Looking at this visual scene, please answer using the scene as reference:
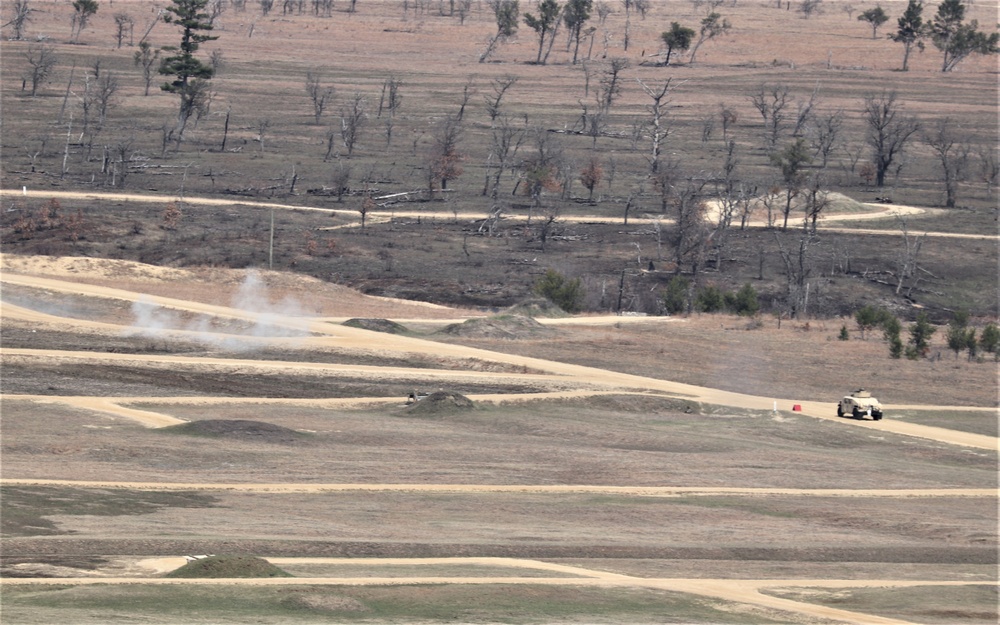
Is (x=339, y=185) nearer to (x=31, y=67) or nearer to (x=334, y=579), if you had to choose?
(x=31, y=67)

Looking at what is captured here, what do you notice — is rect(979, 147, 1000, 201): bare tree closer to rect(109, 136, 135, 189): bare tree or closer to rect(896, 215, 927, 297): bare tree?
rect(896, 215, 927, 297): bare tree

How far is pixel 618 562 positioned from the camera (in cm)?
3691

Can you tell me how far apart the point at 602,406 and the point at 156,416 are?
20821 millimetres

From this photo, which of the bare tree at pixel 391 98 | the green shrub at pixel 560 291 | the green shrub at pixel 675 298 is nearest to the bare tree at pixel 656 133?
the bare tree at pixel 391 98

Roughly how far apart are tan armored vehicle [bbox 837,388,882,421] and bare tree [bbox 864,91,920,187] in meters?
78.7

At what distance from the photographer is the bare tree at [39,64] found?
161m

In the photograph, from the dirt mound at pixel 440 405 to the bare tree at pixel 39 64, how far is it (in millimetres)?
108911

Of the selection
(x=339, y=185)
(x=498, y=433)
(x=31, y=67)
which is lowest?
A: (x=498, y=433)

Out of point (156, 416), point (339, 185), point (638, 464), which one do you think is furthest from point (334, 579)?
point (339, 185)

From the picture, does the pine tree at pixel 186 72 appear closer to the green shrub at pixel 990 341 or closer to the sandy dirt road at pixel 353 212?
the sandy dirt road at pixel 353 212

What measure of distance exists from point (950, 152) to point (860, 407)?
330 ft

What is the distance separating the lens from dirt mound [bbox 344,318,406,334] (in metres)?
81.5

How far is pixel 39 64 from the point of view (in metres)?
162

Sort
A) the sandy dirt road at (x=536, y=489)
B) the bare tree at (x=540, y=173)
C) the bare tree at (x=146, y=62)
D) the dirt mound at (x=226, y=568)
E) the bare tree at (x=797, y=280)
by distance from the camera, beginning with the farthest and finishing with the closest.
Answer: the bare tree at (x=146, y=62), the bare tree at (x=540, y=173), the bare tree at (x=797, y=280), the sandy dirt road at (x=536, y=489), the dirt mound at (x=226, y=568)
